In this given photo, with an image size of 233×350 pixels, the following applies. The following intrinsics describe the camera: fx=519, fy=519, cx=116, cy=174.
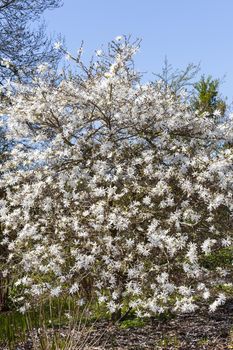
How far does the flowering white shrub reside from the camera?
5.86 metres

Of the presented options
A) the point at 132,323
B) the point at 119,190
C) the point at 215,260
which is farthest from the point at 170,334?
the point at 119,190

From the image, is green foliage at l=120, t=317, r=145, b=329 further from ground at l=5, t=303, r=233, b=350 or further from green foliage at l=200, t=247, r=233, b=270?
green foliage at l=200, t=247, r=233, b=270

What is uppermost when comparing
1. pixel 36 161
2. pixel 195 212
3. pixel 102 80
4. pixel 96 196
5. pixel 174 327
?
pixel 102 80

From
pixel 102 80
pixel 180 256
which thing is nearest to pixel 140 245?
pixel 180 256

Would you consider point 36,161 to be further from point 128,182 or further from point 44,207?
point 128,182

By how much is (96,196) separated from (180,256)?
1223mm

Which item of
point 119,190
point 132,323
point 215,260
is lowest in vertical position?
point 132,323

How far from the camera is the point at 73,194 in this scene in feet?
20.5

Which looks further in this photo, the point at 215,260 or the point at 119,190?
Answer: the point at 215,260

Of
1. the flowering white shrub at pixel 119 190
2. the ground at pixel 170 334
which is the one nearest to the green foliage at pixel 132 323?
the ground at pixel 170 334

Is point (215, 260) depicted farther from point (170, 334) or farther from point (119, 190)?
point (119, 190)

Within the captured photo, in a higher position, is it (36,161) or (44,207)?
(36,161)

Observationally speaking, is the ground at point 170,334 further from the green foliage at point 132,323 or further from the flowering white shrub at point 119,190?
the flowering white shrub at point 119,190

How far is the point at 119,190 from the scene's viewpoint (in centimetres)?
621
